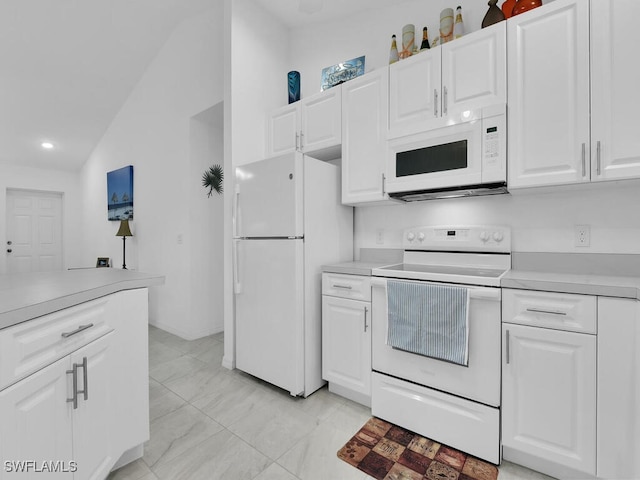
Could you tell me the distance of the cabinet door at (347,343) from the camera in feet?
6.42

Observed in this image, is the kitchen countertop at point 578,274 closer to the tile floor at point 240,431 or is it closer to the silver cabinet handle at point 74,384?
the tile floor at point 240,431

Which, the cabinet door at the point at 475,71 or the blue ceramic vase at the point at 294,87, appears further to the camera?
the blue ceramic vase at the point at 294,87

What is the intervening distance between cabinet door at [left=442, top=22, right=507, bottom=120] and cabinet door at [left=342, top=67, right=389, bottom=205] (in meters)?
0.41

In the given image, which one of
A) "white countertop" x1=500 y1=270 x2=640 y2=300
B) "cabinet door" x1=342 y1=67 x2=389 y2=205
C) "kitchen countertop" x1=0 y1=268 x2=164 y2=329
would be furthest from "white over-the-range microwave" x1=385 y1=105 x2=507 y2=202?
"kitchen countertop" x1=0 y1=268 x2=164 y2=329

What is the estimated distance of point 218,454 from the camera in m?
1.57

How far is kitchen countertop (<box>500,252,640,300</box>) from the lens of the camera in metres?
1.27

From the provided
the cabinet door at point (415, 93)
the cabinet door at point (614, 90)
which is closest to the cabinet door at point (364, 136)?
the cabinet door at point (415, 93)

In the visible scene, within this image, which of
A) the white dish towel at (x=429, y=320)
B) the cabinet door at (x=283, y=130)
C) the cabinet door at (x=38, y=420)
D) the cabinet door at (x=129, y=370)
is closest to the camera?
the cabinet door at (x=38, y=420)

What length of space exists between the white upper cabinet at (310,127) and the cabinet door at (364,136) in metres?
0.10

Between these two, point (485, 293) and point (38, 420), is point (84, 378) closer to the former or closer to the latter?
point (38, 420)

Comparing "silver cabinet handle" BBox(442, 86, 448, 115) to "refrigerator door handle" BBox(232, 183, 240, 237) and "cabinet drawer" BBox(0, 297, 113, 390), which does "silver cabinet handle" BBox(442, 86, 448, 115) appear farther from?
"cabinet drawer" BBox(0, 297, 113, 390)

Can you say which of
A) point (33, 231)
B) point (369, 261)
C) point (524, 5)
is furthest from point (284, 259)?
point (33, 231)

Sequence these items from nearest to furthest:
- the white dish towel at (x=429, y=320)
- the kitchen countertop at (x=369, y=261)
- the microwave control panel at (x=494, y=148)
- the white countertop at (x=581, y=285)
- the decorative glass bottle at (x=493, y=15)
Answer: the white countertop at (x=581, y=285) < the white dish towel at (x=429, y=320) < the microwave control panel at (x=494, y=148) < the decorative glass bottle at (x=493, y=15) < the kitchen countertop at (x=369, y=261)

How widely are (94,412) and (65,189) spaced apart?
6697mm
